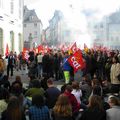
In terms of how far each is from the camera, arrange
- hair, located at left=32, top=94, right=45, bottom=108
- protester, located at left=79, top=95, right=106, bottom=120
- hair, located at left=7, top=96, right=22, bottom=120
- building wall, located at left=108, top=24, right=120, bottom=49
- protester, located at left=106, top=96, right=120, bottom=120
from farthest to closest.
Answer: building wall, located at left=108, top=24, right=120, bottom=49, hair, located at left=32, top=94, right=45, bottom=108, protester, located at left=106, top=96, right=120, bottom=120, protester, located at left=79, top=95, right=106, bottom=120, hair, located at left=7, top=96, right=22, bottom=120

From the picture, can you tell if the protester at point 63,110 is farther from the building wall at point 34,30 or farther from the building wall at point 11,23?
the building wall at point 34,30

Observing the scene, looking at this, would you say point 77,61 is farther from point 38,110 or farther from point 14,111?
point 14,111

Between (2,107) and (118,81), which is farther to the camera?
(118,81)

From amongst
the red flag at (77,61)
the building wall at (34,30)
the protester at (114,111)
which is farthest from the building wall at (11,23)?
the building wall at (34,30)

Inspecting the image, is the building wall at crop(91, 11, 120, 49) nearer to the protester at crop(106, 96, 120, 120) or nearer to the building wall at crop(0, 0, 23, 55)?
the building wall at crop(0, 0, 23, 55)

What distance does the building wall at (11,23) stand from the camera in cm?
3777

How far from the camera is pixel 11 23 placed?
41375 millimetres

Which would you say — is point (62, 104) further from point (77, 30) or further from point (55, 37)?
point (55, 37)

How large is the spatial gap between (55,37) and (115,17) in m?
19.0

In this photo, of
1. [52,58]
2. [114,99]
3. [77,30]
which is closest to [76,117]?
[114,99]

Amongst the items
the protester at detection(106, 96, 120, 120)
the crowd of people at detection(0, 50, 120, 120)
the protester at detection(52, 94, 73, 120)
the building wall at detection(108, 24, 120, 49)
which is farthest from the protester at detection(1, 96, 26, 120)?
the building wall at detection(108, 24, 120, 49)

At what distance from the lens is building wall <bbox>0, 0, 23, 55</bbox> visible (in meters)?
37.8

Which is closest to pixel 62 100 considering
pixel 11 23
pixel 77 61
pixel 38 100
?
pixel 38 100

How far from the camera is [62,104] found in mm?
9141
